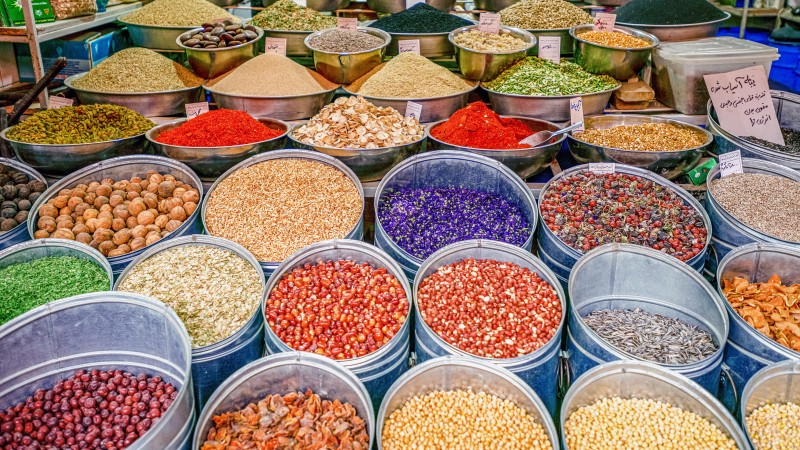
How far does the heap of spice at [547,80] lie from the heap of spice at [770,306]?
3.88ft

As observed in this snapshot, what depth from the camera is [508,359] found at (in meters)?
1.71

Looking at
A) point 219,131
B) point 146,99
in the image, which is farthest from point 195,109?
point 219,131

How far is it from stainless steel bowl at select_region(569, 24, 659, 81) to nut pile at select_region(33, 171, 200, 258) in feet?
6.58

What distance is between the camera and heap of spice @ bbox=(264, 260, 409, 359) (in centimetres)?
180

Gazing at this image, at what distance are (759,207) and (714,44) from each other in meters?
1.17

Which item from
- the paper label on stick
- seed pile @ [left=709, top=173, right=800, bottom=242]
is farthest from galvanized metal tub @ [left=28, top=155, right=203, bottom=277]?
the paper label on stick

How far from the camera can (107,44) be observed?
11.7 feet

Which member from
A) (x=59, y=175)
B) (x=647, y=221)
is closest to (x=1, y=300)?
(x=59, y=175)

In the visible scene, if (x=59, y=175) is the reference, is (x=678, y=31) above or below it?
above

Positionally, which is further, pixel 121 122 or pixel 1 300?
pixel 121 122

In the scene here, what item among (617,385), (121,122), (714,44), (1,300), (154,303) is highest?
(714,44)

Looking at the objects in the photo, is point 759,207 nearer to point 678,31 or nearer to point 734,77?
point 734,77

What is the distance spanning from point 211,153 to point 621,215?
1639 millimetres

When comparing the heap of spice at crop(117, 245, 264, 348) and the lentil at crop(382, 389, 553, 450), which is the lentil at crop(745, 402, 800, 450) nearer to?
the lentil at crop(382, 389, 553, 450)
